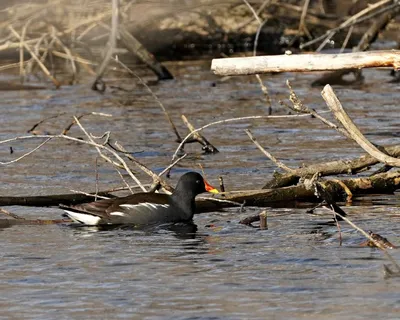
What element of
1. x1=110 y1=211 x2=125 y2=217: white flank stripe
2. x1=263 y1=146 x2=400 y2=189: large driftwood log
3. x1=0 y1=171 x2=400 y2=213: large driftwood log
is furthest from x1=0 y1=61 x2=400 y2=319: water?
x1=263 y1=146 x2=400 y2=189: large driftwood log

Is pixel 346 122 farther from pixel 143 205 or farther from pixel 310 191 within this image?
pixel 143 205

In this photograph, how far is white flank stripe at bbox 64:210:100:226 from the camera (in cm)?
1157

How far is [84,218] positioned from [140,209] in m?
0.55

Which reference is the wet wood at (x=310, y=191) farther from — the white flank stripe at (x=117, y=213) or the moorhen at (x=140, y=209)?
the white flank stripe at (x=117, y=213)

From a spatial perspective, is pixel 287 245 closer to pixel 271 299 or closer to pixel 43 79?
pixel 271 299

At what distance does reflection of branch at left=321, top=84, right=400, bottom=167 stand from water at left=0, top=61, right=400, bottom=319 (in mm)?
774

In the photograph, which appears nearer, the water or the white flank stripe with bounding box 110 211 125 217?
the water

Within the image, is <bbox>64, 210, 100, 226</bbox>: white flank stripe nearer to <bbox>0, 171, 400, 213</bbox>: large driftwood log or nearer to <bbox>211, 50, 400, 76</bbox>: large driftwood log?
<bbox>0, 171, 400, 213</bbox>: large driftwood log

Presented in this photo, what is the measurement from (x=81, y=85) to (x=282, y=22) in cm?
772

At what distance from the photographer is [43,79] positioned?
2523cm

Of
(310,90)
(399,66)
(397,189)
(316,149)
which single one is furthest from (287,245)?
(310,90)

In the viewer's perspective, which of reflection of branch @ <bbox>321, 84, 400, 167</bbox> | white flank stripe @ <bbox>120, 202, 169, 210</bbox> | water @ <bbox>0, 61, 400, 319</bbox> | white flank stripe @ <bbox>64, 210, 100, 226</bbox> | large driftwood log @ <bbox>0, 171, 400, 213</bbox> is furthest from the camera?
large driftwood log @ <bbox>0, 171, 400, 213</bbox>

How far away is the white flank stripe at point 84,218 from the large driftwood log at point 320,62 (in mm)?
2708

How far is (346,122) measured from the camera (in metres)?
9.77
